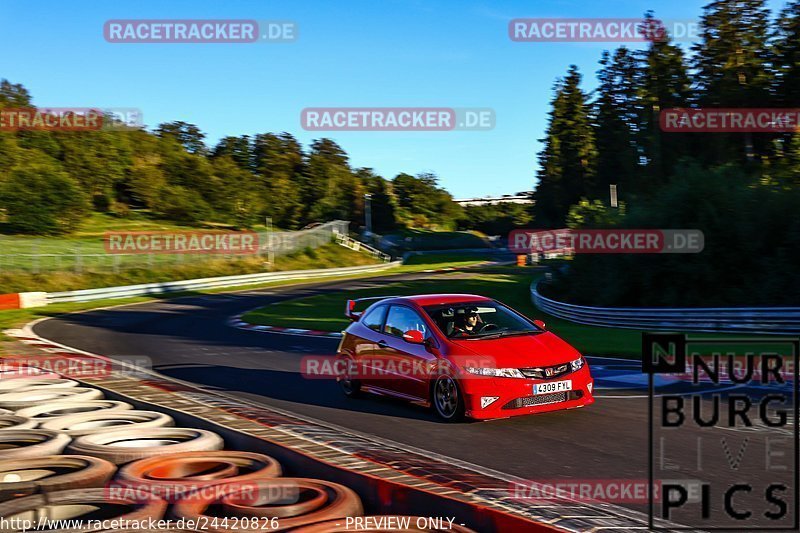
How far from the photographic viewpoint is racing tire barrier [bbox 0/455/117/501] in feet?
17.6

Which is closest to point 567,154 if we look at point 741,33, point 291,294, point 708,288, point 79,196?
point 741,33

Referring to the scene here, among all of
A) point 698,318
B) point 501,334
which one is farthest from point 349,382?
point 698,318

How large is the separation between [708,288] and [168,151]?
8030 cm

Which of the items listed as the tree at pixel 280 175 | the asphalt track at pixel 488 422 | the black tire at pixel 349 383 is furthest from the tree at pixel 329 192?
the black tire at pixel 349 383

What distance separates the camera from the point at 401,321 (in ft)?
34.7

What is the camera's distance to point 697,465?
695 centimetres

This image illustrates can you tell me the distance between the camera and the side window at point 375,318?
11039 mm

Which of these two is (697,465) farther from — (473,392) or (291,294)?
(291,294)

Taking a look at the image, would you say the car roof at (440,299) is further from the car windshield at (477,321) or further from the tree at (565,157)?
the tree at (565,157)

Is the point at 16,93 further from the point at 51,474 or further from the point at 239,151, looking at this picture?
the point at 51,474

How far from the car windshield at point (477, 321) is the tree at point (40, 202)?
62.9 metres

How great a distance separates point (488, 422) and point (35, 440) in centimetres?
483

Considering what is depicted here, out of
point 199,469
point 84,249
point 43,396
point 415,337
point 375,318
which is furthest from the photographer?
point 84,249

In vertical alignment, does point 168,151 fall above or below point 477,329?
above
